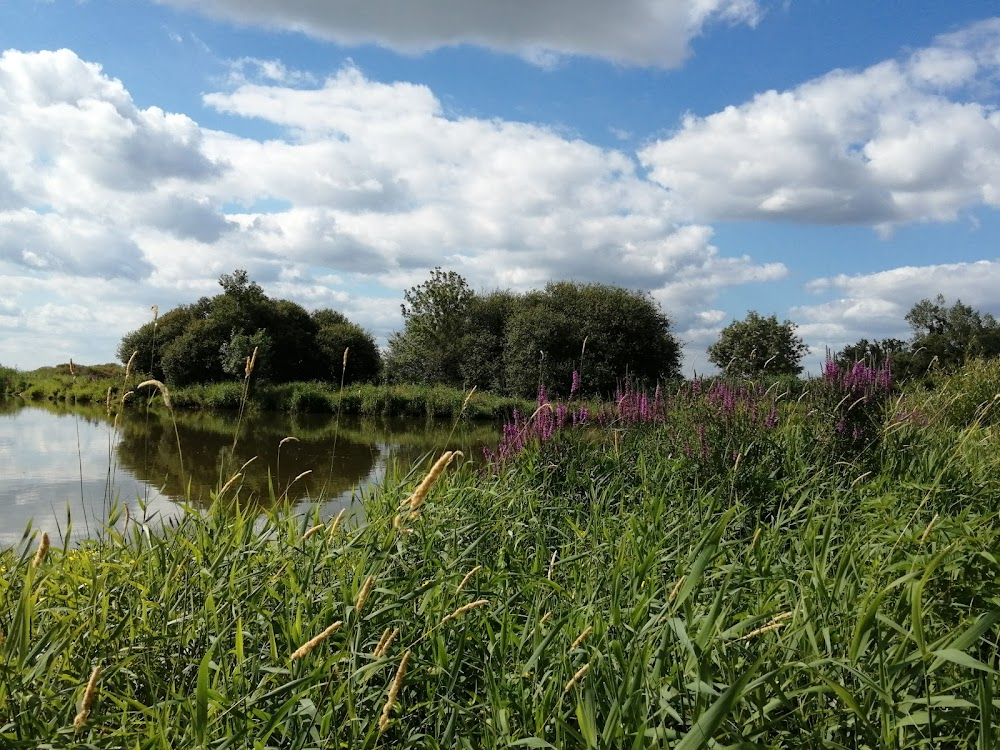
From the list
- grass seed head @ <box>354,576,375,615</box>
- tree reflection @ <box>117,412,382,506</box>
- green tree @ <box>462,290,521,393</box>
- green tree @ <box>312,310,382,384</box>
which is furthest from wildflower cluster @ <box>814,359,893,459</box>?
green tree @ <box>312,310,382,384</box>

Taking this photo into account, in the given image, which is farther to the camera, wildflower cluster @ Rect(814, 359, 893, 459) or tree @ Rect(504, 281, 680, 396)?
tree @ Rect(504, 281, 680, 396)

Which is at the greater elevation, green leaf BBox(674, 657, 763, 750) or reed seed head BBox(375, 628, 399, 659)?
reed seed head BBox(375, 628, 399, 659)

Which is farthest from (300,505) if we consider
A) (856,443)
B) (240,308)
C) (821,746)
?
(240,308)

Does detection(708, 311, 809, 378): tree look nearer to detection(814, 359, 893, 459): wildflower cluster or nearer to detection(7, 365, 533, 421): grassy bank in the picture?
detection(7, 365, 533, 421): grassy bank

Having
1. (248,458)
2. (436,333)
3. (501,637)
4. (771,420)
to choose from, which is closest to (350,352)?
(436,333)

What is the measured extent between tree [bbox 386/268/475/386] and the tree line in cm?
4

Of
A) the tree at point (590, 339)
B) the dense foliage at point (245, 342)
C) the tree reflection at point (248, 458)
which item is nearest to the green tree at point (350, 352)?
the dense foliage at point (245, 342)

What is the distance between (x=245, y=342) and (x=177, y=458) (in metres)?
10.2

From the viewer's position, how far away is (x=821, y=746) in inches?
73.6

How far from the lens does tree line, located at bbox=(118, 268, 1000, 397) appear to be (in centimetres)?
2214

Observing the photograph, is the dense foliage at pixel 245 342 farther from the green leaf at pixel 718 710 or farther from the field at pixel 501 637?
the green leaf at pixel 718 710

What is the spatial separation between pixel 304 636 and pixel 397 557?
0.72 metres

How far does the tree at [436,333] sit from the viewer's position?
24703 millimetres

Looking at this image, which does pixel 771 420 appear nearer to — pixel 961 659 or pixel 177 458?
pixel 961 659
